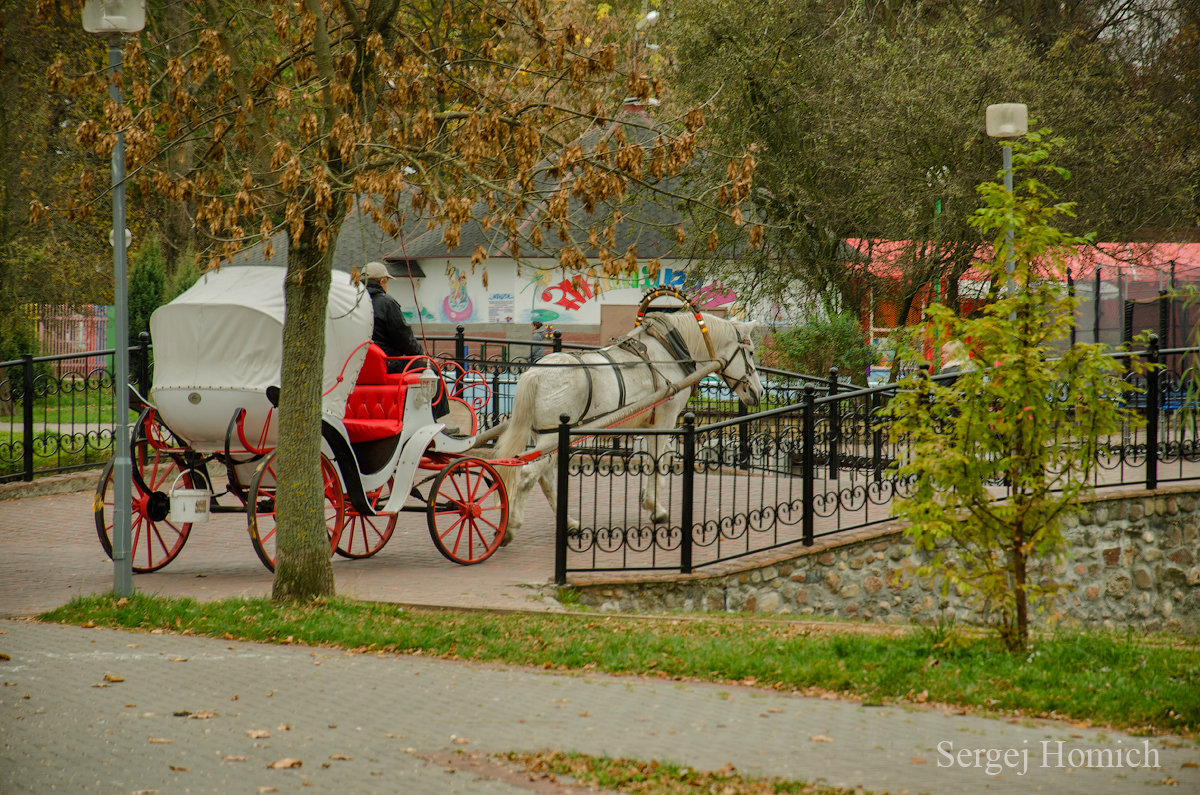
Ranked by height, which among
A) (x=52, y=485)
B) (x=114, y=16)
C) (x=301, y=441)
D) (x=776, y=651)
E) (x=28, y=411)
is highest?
(x=114, y=16)

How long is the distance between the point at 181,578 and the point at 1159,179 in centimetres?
1958

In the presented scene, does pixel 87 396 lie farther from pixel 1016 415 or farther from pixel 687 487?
pixel 1016 415

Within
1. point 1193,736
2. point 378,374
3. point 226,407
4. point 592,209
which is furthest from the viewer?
point 378,374

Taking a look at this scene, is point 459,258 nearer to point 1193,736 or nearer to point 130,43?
point 130,43

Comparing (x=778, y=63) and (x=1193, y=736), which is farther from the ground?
(x=778, y=63)

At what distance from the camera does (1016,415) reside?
6.58m

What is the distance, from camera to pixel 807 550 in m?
10.8

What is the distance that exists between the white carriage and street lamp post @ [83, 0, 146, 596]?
0.43m

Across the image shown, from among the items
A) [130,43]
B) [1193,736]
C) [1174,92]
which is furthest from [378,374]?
[1174,92]

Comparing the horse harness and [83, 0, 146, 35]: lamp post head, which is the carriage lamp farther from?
[83, 0, 146, 35]: lamp post head

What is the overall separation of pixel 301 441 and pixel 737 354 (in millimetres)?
5702

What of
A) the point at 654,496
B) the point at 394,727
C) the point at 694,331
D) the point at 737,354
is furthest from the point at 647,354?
the point at 394,727

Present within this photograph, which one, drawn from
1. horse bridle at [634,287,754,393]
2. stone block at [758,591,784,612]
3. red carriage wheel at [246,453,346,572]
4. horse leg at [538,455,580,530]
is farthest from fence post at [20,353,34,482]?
stone block at [758,591,784,612]

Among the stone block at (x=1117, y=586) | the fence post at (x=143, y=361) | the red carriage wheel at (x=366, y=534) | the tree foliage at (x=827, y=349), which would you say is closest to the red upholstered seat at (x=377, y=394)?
the red carriage wheel at (x=366, y=534)
